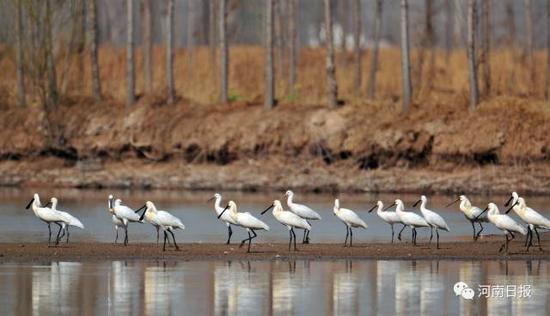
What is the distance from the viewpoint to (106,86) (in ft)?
189

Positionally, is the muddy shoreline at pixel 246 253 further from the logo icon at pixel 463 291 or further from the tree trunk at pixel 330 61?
the tree trunk at pixel 330 61

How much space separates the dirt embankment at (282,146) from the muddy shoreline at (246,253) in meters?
14.9

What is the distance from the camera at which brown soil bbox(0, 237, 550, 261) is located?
2433cm

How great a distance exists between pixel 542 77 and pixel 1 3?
902 inches

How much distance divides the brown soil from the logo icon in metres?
3.80

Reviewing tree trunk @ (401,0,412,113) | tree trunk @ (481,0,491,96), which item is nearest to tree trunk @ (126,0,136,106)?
tree trunk @ (401,0,412,113)

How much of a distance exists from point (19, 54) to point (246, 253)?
2612cm

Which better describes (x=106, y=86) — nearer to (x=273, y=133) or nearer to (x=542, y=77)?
(x=273, y=133)

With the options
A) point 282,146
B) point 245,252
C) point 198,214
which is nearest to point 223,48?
point 282,146

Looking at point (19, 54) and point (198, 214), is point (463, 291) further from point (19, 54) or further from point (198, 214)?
point (19, 54)

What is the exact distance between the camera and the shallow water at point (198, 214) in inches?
1130

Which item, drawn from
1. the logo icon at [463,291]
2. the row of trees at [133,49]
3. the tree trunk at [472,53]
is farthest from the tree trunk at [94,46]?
the logo icon at [463,291]

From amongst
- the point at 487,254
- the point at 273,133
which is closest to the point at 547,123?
the point at 273,133

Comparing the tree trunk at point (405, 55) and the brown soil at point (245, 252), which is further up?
the tree trunk at point (405, 55)
